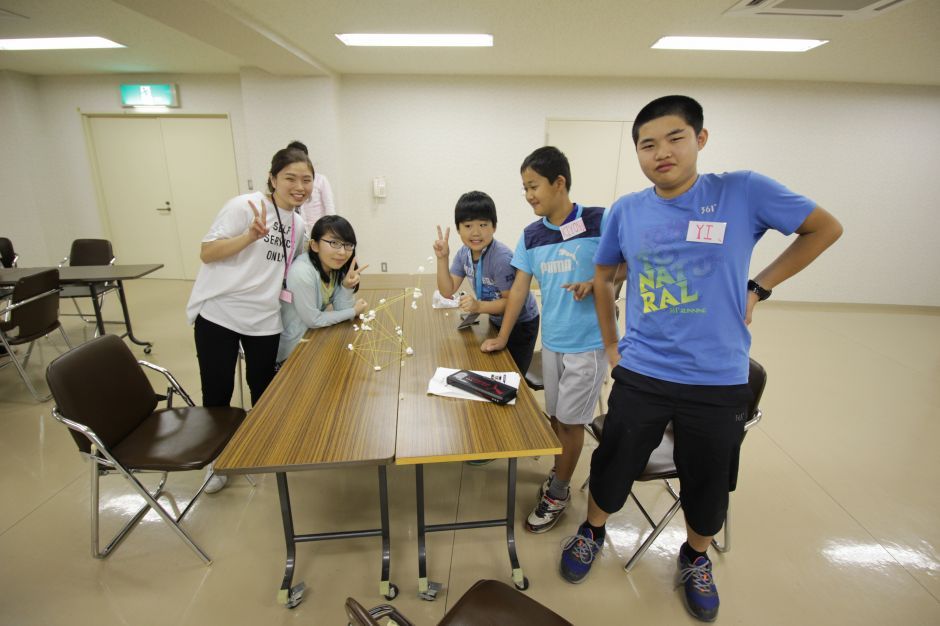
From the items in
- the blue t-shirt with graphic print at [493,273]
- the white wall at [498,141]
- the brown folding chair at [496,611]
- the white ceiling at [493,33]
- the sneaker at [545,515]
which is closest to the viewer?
the brown folding chair at [496,611]

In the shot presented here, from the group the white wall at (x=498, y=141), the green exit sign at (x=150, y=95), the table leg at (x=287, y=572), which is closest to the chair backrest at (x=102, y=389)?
the table leg at (x=287, y=572)

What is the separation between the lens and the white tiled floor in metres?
1.66

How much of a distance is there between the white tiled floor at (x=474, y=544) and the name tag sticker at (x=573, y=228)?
1353 millimetres

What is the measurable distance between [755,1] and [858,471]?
3.04 metres

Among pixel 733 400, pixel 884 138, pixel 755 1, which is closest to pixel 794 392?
pixel 733 400

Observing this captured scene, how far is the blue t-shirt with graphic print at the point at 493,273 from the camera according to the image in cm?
226

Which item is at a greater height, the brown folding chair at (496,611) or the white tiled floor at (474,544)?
the brown folding chair at (496,611)

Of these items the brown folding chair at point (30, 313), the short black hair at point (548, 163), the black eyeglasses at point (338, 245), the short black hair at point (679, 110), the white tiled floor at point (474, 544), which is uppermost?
the short black hair at point (679, 110)

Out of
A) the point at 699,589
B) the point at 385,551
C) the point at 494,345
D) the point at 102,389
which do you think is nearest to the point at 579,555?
the point at 699,589

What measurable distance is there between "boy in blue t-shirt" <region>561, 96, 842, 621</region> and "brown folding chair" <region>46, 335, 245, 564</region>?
1.68 metres

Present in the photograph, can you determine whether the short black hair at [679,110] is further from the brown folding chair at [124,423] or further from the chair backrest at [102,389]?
the chair backrest at [102,389]

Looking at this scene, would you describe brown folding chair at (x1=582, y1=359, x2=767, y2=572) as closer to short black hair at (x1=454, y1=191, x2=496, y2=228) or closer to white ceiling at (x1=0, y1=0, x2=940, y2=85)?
short black hair at (x1=454, y1=191, x2=496, y2=228)

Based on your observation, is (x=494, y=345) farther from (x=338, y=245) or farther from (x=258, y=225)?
(x=258, y=225)

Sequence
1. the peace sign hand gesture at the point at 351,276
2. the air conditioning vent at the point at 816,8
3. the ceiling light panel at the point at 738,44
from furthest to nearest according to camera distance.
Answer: the ceiling light panel at the point at 738,44 → the air conditioning vent at the point at 816,8 → the peace sign hand gesture at the point at 351,276
